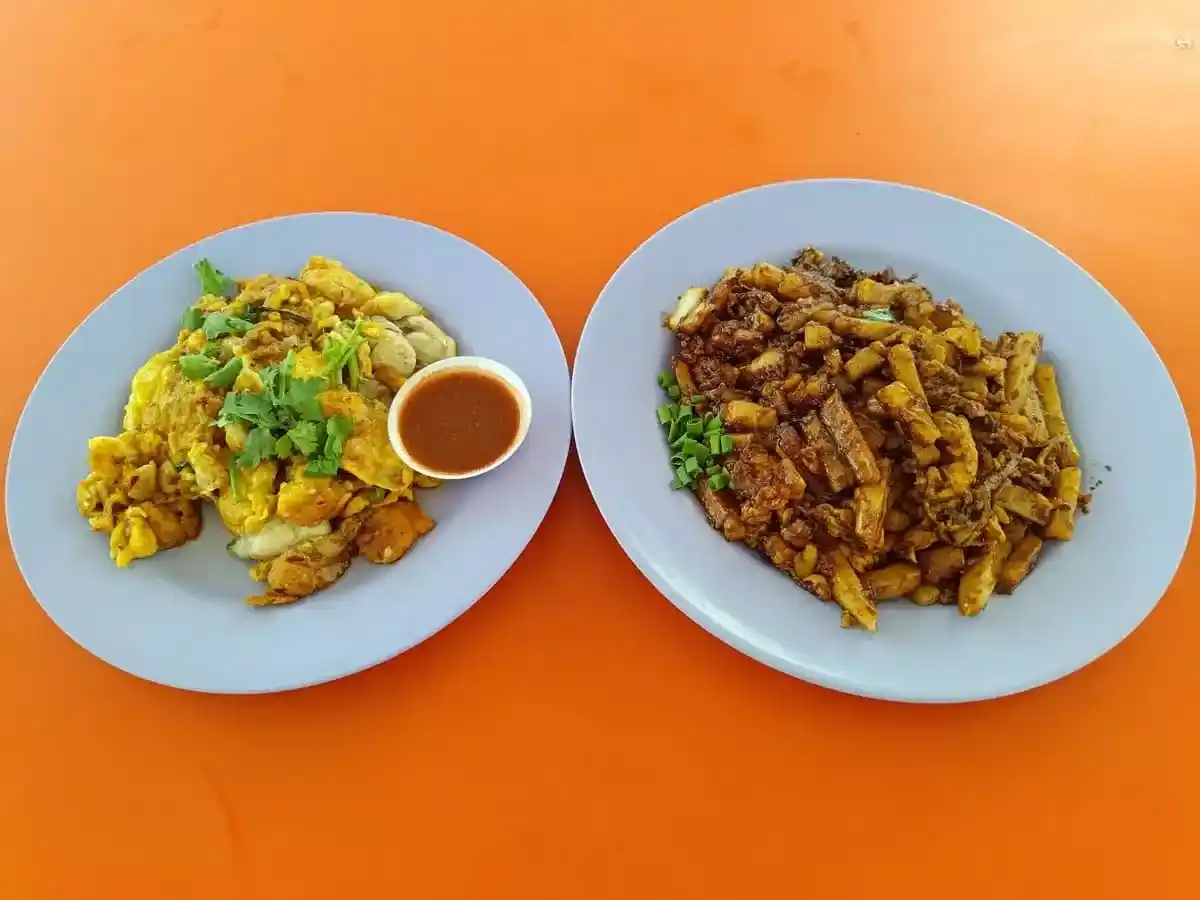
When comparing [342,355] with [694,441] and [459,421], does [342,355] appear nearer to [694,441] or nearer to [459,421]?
[459,421]

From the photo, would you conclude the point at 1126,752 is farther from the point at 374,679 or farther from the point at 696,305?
the point at 374,679

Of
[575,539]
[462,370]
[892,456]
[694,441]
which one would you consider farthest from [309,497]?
[892,456]

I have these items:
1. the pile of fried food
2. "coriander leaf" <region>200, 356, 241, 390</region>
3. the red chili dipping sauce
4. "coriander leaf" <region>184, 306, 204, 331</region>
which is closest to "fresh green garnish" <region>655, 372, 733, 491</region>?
the pile of fried food

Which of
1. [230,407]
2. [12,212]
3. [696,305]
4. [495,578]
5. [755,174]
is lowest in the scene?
[495,578]

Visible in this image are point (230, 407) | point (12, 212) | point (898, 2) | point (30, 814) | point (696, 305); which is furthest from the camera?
point (898, 2)

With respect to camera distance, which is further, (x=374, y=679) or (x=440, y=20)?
(x=440, y=20)

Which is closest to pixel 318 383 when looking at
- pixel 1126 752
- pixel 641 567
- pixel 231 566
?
pixel 231 566
